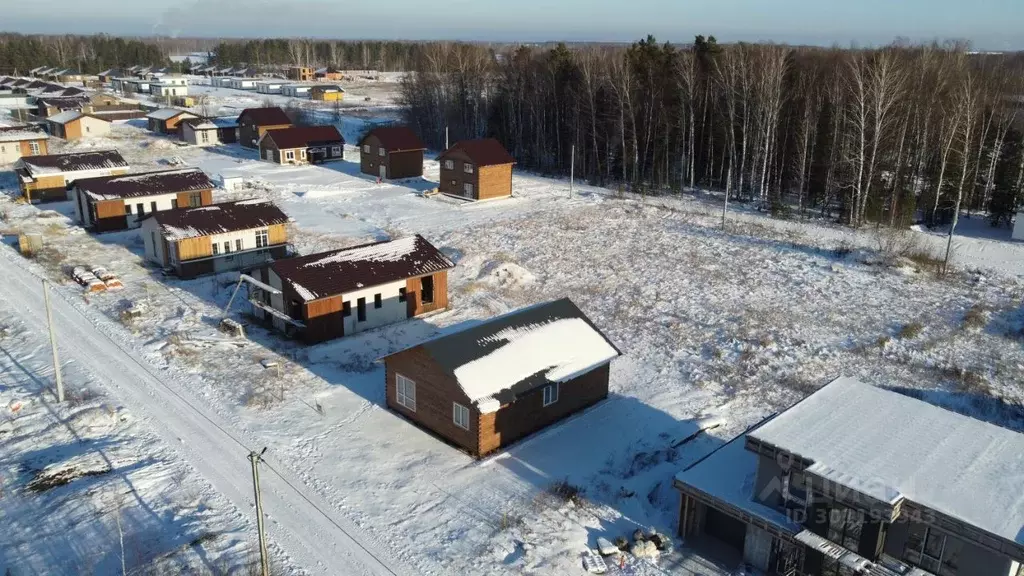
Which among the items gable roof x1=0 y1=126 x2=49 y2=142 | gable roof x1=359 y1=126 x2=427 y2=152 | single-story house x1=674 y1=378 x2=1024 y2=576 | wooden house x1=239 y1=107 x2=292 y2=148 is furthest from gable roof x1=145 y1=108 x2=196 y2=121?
Answer: single-story house x1=674 y1=378 x2=1024 y2=576

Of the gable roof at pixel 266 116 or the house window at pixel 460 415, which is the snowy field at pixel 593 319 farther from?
the gable roof at pixel 266 116

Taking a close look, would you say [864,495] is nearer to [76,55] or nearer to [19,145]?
[19,145]

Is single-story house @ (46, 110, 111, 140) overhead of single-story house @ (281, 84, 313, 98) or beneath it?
beneath

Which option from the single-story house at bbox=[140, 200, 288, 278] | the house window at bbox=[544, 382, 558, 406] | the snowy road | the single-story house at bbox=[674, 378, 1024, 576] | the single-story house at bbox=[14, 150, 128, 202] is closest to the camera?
the single-story house at bbox=[674, 378, 1024, 576]

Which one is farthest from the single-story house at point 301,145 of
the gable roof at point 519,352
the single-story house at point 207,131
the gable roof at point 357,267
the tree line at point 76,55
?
the tree line at point 76,55

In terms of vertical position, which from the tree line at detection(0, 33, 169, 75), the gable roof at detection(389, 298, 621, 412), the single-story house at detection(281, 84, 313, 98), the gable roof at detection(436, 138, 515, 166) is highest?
the tree line at detection(0, 33, 169, 75)

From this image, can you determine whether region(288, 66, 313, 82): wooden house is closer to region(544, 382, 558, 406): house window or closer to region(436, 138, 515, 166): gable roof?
region(436, 138, 515, 166): gable roof

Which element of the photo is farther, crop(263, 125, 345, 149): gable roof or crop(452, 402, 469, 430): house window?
crop(263, 125, 345, 149): gable roof

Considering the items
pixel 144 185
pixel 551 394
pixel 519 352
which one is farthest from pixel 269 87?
pixel 551 394
